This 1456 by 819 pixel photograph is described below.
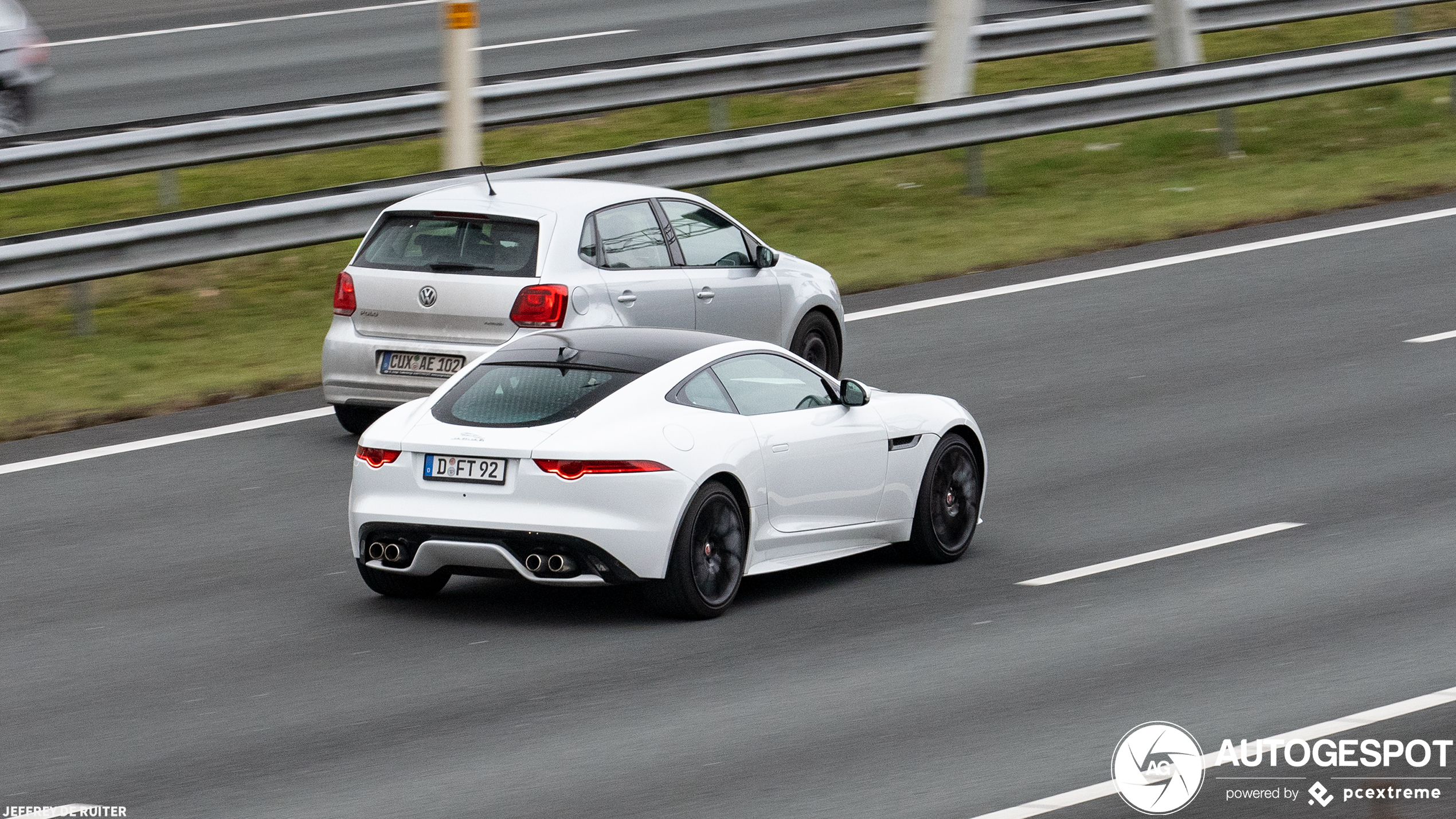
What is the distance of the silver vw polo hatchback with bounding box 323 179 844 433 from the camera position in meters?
12.5

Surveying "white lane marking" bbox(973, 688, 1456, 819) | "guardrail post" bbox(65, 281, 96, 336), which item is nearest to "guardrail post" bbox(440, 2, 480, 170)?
"guardrail post" bbox(65, 281, 96, 336)

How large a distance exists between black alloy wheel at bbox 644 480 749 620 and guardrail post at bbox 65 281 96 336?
7.70 m

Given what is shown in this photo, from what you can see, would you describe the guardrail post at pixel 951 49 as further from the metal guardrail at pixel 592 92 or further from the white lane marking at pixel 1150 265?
the white lane marking at pixel 1150 265

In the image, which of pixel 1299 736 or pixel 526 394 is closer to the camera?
pixel 1299 736

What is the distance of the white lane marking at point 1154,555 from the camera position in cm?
1042

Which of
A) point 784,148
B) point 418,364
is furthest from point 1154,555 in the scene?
point 784,148

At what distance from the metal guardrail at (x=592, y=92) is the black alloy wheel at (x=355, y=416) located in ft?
17.0

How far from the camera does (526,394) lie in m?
9.85

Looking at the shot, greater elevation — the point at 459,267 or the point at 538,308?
the point at 459,267

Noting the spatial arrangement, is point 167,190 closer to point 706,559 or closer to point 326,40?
point 326,40

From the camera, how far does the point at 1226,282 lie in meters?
17.2

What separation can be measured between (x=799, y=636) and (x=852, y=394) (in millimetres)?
1632

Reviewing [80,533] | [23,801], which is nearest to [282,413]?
[80,533]

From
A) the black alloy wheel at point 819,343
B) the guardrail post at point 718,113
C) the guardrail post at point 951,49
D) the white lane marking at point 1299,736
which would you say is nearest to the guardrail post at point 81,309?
the black alloy wheel at point 819,343
